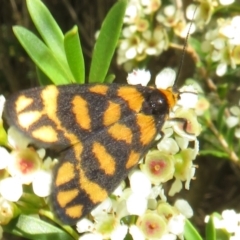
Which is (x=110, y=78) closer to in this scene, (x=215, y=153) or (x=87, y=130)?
(x=87, y=130)

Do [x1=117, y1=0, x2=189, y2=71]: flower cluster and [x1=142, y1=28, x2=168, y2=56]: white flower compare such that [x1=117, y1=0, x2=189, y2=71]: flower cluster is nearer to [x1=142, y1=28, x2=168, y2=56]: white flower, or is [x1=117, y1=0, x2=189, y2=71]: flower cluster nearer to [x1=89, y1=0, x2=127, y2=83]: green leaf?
[x1=142, y1=28, x2=168, y2=56]: white flower

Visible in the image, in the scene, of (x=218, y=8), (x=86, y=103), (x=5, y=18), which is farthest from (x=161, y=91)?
(x=5, y=18)

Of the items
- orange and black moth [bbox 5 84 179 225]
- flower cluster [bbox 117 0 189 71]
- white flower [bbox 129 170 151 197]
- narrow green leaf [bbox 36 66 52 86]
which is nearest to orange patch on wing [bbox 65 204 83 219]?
orange and black moth [bbox 5 84 179 225]

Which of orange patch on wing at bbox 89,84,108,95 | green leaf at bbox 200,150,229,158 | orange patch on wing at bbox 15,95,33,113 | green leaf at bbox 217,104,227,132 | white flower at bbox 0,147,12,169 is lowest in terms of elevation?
green leaf at bbox 200,150,229,158

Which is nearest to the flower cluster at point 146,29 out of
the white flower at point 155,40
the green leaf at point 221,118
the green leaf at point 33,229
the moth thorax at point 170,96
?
the white flower at point 155,40

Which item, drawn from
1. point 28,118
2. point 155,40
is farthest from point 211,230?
point 155,40

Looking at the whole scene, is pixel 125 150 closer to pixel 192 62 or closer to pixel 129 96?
pixel 129 96

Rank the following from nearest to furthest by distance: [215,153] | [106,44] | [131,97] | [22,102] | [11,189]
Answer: [11,189]
[22,102]
[131,97]
[106,44]
[215,153]
